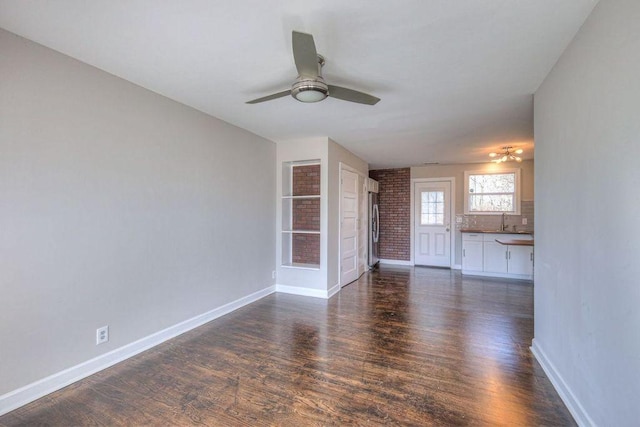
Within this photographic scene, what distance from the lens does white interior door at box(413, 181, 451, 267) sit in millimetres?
6746

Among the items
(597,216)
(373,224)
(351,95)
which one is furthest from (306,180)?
(597,216)

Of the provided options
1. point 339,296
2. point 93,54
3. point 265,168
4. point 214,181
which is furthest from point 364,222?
point 93,54

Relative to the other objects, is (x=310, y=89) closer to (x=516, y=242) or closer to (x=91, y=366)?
(x=91, y=366)

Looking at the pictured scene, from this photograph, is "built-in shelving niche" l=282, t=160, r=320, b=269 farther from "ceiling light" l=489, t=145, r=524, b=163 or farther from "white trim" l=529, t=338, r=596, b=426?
"ceiling light" l=489, t=145, r=524, b=163

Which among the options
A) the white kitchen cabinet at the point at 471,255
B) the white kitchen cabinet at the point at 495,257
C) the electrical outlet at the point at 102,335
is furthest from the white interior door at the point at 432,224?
the electrical outlet at the point at 102,335

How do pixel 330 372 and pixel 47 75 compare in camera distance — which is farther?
pixel 330 372

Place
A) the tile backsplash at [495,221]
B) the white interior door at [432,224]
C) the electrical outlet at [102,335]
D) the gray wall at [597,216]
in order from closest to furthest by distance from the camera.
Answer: the gray wall at [597,216], the electrical outlet at [102,335], the tile backsplash at [495,221], the white interior door at [432,224]

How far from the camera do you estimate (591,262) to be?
1.64 metres

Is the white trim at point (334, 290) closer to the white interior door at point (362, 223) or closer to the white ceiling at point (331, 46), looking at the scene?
the white interior door at point (362, 223)

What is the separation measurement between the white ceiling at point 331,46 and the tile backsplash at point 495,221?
11.8ft

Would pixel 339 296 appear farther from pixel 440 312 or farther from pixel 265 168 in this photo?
pixel 265 168

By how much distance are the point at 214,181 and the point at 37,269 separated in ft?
5.97

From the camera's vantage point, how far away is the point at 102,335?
2.38m

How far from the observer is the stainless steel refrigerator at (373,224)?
6516mm
